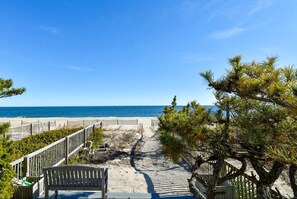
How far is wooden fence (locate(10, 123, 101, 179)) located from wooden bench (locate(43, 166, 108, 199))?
29.5 inches

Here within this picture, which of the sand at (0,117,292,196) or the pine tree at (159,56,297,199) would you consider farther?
the sand at (0,117,292,196)

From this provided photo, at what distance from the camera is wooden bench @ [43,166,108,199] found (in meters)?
4.14

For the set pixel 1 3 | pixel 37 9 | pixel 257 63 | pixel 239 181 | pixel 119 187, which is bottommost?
pixel 119 187

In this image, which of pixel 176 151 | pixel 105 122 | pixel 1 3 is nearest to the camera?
pixel 176 151

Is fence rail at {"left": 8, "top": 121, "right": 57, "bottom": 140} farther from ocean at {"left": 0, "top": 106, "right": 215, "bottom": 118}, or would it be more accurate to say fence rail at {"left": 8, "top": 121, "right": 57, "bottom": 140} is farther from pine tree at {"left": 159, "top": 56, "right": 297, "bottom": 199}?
ocean at {"left": 0, "top": 106, "right": 215, "bottom": 118}

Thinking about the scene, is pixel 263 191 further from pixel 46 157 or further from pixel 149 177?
pixel 46 157

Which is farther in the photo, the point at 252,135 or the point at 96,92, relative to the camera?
the point at 96,92

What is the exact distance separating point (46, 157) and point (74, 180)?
2.19 metres

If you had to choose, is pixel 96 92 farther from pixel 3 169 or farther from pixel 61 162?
pixel 3 169

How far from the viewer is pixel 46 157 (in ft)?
19.4

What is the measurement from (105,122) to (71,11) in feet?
38.0

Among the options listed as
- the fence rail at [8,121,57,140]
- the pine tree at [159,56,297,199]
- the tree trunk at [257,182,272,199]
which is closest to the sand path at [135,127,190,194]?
the pine tree at [159,56,297,199]

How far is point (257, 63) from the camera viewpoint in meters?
1.94

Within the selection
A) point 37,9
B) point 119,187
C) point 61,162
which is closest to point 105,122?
point 37,9
